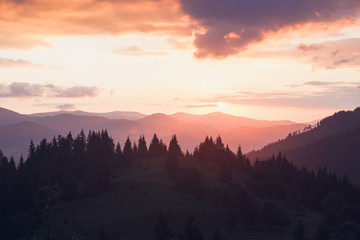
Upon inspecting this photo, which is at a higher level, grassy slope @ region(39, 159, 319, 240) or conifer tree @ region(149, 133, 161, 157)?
conifer tree @ region(149, 133, 161, 157)

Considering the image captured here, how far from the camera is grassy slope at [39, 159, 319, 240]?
307ft

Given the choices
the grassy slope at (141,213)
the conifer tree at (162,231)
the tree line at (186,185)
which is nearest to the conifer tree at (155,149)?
the tree line at (186,185)

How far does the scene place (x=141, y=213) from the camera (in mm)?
103125

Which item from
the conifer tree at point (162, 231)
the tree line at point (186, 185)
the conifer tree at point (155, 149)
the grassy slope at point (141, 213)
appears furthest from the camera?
the conifer tree at point (155, 149)

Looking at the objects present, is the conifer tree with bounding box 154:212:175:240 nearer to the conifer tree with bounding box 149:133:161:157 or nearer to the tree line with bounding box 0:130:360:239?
the tree line with bounding box 0:130:360:239

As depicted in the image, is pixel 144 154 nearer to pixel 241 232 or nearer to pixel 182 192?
pixel 182 192

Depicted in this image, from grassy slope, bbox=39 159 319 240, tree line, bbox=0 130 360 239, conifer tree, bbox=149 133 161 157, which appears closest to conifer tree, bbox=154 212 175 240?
grassy slope, bbox=39 159 319 240

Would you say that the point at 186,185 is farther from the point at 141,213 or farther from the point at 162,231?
the point at 162,231

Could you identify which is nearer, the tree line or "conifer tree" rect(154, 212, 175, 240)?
"conifer tree" rect(154, 212, 175, 240)

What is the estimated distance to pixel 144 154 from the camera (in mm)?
180875

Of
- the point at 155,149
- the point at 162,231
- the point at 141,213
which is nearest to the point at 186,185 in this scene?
the point at 141,213

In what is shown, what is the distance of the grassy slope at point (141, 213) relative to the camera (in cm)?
9344

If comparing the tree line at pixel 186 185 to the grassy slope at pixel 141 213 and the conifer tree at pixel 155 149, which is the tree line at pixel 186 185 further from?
the grassy slope at pixel 141 213

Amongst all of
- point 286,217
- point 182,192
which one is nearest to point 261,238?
point 286,217
